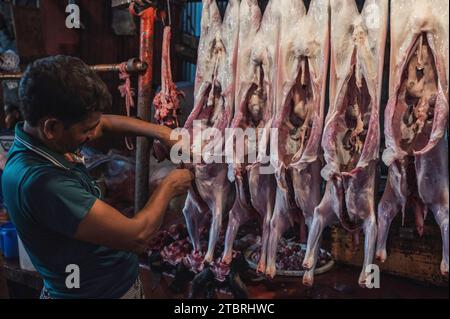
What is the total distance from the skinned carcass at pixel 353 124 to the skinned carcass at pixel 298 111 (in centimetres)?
8

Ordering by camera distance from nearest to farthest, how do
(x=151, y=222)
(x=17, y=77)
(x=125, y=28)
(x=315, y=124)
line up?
(x=151, y=222) → (x=315, y=124) → (x=17, y=77) → (x=125, y=28)

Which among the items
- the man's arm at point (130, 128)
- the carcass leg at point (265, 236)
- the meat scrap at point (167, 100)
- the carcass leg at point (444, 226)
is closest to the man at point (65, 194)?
the man's arm at point (130, 128)

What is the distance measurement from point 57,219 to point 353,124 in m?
1.64

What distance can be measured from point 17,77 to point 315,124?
2.54m

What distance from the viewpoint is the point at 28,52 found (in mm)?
4586

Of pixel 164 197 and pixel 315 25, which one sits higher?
pixel 315 25

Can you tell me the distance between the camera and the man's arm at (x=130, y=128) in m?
2.71

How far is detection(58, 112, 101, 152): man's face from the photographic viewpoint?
2.05m

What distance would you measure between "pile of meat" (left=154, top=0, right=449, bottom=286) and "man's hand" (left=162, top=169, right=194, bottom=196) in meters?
0.41

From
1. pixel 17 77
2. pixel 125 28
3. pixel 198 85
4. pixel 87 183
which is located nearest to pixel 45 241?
pixel 87 183

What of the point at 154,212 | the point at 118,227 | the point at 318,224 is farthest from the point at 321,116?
the point at 118,227
